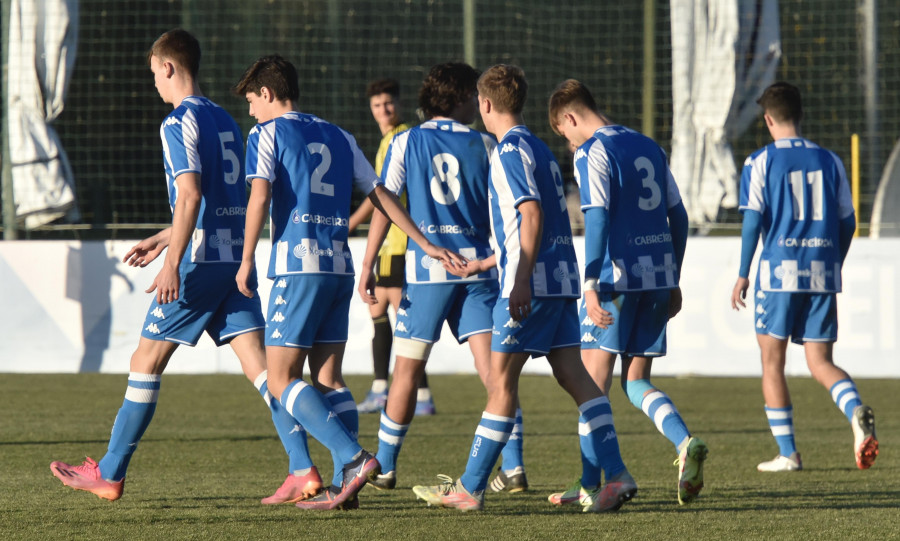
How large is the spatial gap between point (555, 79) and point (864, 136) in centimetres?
489

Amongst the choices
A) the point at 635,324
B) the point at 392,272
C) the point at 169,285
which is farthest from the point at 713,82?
the point at 169,285

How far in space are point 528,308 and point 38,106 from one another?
8.64 m

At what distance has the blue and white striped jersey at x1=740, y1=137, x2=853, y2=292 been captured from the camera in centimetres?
647

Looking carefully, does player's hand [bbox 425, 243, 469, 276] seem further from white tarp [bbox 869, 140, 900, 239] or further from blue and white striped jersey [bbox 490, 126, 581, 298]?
white tarp [bbox 869, 140, 900, 239]

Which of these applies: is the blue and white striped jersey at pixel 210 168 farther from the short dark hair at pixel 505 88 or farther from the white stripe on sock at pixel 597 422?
the white stripe on sock at pixel 597 422

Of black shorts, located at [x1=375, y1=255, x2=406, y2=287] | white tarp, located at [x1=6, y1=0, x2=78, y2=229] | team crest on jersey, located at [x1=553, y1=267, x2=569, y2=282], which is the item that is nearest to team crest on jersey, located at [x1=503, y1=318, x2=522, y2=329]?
team crest on jersey, located at [x1=553, y1=267, x2=569, y2=282]

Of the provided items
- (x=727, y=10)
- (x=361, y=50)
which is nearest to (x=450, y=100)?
(x=727, y=10)

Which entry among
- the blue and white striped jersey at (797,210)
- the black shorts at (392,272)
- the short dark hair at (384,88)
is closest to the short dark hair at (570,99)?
the blue and white striped jersey at (797,210)

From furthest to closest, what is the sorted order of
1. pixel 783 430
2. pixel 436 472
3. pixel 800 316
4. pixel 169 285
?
1. pixel 800 316
2. pixel 783 430
3. pixel 436 472
4. pixel 169 285

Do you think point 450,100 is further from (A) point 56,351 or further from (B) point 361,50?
(B) point 361,50

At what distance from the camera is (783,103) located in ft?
21.6

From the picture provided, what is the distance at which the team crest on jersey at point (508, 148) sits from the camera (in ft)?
15.7

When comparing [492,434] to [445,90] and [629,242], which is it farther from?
[445,90]

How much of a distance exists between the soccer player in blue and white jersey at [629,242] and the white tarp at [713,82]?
22.7 ft
